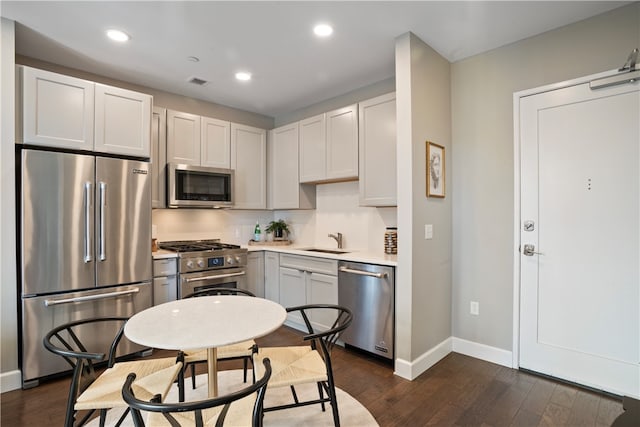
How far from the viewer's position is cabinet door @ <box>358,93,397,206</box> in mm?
3037

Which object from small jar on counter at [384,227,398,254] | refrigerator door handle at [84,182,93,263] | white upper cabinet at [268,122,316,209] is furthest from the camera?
white upper cabinet at [268,122,316,209]

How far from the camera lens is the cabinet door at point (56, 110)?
2494 millimetres

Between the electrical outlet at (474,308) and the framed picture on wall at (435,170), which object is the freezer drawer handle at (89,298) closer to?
the framed picture on wall at (435,170)

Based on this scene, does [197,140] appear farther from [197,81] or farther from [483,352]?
[483,352]

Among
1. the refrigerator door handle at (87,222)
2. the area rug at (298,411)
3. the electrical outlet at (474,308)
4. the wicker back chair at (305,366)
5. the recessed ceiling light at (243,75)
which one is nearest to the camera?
the wicker back chair at (305,366)

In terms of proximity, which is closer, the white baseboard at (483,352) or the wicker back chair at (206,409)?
the wicker back chair at (206,409)

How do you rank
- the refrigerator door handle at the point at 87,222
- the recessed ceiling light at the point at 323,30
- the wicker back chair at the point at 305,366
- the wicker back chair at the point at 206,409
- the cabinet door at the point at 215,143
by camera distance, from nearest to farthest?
1. the wicker back chair at the point at 206,409
2. the wicker back chair at the point at 305,366
3. the recessed ceiling light at the point at 323,30
4. the refrigerator door handle at the point at 87,222
5. the cabinet door at the point at 215,143

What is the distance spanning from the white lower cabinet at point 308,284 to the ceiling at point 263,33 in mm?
1915

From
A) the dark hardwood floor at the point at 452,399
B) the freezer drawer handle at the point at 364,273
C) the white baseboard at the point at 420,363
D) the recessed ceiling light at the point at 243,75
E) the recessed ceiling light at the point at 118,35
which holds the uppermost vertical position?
the recessed ceiling light at the point at 243,75

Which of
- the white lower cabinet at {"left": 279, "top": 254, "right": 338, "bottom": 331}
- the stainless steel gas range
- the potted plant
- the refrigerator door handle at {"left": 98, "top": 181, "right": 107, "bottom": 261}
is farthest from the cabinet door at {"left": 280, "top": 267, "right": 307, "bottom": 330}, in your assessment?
the refrigerator door handle at {"left": 98, "top": 181, "right": 107, "bottom": 261}

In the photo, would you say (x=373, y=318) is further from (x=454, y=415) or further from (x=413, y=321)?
(x=454, y=415)

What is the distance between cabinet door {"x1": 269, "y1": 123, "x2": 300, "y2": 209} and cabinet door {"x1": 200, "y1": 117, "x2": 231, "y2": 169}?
0.61 metres

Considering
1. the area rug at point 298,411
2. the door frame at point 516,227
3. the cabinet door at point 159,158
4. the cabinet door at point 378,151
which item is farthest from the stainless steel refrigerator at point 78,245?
the door frame at point 516,227

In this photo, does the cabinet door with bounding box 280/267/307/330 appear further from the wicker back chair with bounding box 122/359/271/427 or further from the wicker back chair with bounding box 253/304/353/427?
the wicker back chair with bounding box 122/359/271/427
